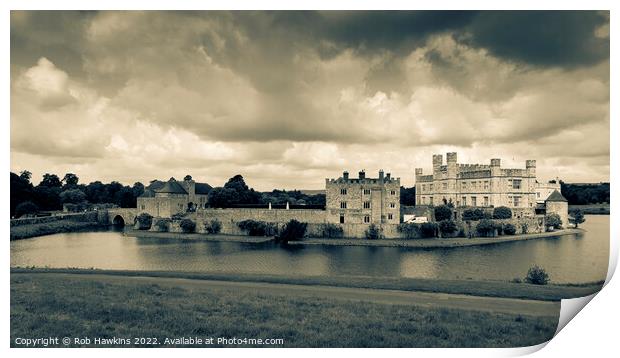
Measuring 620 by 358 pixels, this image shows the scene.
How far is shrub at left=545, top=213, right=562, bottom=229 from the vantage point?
3089cm

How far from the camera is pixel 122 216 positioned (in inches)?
1639

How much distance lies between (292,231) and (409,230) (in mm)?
7134

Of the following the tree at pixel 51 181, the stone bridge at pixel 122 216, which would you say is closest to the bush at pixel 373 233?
the tree at pixel 51 181

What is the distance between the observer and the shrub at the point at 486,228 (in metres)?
27.5

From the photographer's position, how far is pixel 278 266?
658 inches

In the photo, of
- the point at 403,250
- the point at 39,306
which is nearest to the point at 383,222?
the point at 403,250

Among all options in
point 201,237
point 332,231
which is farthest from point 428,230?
point 201,237

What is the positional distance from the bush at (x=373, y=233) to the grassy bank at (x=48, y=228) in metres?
20.1

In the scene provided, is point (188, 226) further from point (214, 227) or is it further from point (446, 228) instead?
point (446, 228)

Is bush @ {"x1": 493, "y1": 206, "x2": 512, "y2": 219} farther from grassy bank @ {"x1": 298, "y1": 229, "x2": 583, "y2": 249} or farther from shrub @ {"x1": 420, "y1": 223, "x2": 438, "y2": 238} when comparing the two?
shrub @ {"x1": 420, "y1": 223, "x2": 438, "y2": 238}

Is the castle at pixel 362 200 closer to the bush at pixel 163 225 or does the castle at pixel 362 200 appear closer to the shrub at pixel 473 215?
the shrub at pixel 473 215

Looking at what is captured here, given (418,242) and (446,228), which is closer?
(418,242)

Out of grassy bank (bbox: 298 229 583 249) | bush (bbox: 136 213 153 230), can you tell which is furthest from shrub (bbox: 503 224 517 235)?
bush (bbox: 136 213 153 230)
